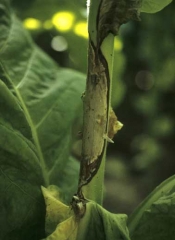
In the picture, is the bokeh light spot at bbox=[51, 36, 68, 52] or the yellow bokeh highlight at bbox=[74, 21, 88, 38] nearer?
the yellow bokeh highlight at bbox=[74, 21, 88, 38]

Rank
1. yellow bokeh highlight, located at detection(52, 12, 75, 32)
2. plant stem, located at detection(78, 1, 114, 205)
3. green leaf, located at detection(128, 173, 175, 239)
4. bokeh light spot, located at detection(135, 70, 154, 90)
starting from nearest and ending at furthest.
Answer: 1. plant stem, located at detection(78, 1, 114, 205)
2. green leaf, located at detection(128, 173, 175, 239)
3. yellow bokeh highlight, located at detection(52, 12, 75, 32)
4. bokeh light spot, located at detection(135, 70, 154, 90)

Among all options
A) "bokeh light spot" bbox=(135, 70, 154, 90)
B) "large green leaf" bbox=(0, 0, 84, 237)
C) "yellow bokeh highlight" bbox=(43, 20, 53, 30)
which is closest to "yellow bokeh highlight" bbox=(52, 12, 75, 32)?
"yellow bokeh highlight" bbox=(43, 20, 53, 30)

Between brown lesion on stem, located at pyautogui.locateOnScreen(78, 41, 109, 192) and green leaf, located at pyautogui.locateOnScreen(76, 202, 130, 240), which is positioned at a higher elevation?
brown lesion on stem, located at pyautogui.locateOnScreen(78, 41, 109, 192)

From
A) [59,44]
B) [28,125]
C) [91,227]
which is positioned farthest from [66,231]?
[59,44]

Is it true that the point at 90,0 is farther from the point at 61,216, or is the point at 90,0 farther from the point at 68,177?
the point at 68,177

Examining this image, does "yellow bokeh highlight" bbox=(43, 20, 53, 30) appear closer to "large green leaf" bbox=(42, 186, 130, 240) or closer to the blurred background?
the blurred background

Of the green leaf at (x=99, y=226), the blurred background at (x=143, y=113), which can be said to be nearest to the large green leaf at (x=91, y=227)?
the green leaf at (x=99, y=226)

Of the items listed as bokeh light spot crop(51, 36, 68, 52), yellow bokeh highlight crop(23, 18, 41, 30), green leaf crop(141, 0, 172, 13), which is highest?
green leaf crop(141, 0, 172, 13)

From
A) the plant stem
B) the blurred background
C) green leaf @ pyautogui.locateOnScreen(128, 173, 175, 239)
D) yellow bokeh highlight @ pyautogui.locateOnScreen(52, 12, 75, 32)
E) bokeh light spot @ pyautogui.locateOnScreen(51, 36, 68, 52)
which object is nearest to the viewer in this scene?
the plant stem

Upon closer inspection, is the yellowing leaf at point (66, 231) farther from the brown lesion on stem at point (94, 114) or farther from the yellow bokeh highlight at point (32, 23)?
the yellow bokeh highlight at point (32, 23)
